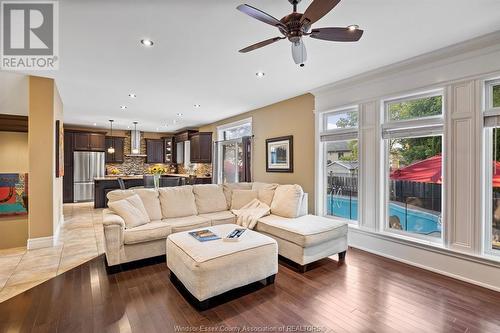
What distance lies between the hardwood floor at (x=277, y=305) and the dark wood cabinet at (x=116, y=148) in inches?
266

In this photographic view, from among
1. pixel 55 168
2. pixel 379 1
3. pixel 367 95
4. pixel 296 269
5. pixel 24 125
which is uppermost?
pixel 379 1

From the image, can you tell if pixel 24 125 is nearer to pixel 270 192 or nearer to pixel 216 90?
pixel 216 90

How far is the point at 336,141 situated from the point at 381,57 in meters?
1.52

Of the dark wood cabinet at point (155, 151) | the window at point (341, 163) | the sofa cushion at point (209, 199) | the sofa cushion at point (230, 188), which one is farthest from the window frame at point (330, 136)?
the dark wood cabinet at point (155, 151)

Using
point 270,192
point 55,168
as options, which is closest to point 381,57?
point 270,192

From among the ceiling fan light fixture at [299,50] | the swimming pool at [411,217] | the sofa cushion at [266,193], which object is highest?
the ceiling fan light fixture at [299,50]

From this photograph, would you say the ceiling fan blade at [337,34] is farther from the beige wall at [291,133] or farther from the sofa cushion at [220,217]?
the sofa cushion at [220,217]

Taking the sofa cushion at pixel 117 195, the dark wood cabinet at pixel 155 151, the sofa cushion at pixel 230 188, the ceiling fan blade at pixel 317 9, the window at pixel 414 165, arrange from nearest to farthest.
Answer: the ceiling fan blade at pixel 317 9, the window at pixel 414 165, the sofa cushion at pixel 117 195, the sofa cushion at pixel 230 188, the dark wood cabinet at pixel 155 151

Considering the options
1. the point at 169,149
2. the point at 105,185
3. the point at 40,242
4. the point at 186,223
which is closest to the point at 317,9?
the point at 186,223

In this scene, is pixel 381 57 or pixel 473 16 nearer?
pixel 473 16

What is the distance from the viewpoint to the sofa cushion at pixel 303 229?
3066mm

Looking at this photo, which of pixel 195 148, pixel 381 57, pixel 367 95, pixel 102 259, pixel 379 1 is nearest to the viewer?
pixel 379 1

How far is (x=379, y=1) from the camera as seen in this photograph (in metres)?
2.04

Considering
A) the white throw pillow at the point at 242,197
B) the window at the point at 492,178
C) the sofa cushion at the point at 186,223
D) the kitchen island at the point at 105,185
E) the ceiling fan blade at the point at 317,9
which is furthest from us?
the kitchen island at the point at 105,185
